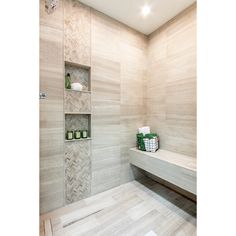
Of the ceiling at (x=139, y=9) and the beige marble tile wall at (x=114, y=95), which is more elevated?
the ceiling at (x=139, y=9)

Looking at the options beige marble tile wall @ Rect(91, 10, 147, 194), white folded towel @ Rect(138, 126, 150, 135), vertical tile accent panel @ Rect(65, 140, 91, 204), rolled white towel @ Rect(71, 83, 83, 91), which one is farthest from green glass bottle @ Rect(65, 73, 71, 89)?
white folded towel @ Rect(138, 126, 150, 135)

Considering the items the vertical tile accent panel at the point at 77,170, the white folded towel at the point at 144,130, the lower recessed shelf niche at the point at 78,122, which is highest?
the lower recessed shelf niche at the point at 78,122

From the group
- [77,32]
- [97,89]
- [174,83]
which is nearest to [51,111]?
[97,89]

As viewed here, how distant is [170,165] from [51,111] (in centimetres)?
154

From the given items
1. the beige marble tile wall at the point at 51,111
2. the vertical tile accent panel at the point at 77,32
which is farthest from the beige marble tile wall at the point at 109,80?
the beige marble tile wall at the point at 51,111

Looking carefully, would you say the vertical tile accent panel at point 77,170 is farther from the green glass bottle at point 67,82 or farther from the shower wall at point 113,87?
the green glass bottle at point 67,82

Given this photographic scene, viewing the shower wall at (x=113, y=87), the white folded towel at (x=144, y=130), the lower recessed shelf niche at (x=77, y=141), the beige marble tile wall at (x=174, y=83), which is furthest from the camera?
the white folded towel at (x=144, y=130)

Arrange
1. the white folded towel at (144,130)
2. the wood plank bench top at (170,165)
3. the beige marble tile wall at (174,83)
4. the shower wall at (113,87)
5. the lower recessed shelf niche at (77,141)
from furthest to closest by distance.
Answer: the white folded towel at (144,130)
the beige marble tile wall at (174,83)
the lower recessed shelf niche at (77,141)
the shower wall at (113,87)
the wood plank bench top at (170,165)

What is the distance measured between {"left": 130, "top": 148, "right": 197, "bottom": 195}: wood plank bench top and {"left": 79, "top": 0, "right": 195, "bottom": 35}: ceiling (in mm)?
1948

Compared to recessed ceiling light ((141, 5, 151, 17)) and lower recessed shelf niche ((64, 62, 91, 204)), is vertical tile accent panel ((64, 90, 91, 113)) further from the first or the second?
recessed ceiling light ((141, 5, 151, 17))

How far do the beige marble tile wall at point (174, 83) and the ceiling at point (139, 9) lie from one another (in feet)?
0.38

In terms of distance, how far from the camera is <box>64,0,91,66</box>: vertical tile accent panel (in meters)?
1.72

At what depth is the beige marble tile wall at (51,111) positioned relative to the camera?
5.24 ft
